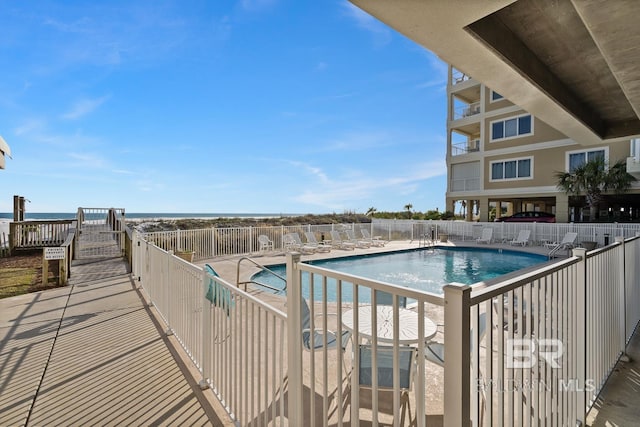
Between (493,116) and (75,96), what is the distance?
22187mm

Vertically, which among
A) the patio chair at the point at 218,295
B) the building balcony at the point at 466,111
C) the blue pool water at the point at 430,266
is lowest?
the blue pool water at the point at 430,266

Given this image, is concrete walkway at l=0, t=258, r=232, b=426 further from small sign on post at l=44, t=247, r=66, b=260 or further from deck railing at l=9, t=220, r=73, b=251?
deck railing at l=9, t=220, r=73, b=251

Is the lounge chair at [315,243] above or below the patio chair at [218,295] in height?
below

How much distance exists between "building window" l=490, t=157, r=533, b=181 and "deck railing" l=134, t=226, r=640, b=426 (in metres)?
17.5

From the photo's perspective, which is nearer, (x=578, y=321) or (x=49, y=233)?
(x=578, y=321)

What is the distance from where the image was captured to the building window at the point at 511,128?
18.7 metres

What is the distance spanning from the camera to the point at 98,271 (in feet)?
25.8

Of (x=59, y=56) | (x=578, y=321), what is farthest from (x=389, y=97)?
(x=578, y=321)

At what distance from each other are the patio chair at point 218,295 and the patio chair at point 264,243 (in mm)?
9375

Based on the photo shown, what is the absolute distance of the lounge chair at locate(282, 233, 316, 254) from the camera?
12117 mm

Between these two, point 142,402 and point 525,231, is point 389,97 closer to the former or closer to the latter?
point 525,231

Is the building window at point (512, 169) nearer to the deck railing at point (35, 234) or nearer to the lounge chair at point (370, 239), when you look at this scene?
the lounge chair at point (370, 239)

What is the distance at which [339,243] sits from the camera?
13.6 meters

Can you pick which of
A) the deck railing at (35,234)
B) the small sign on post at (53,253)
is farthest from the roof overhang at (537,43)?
the deck railing at (35,234)
